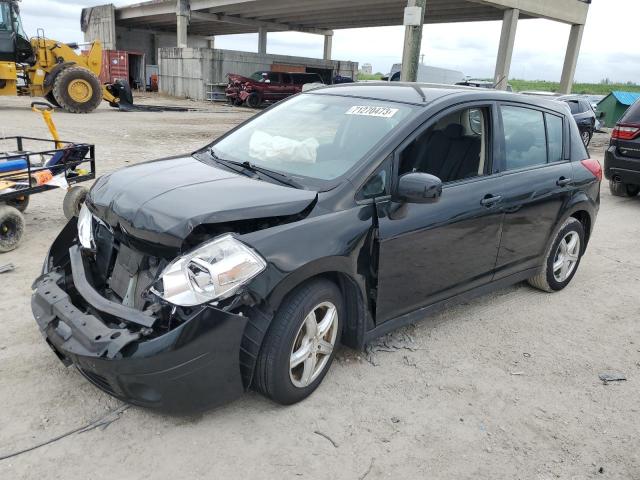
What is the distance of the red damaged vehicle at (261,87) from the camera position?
89.0 ft

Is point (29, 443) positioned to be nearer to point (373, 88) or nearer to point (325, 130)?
point (325, 130)

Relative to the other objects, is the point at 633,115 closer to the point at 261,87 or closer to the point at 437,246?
the point at 437,246

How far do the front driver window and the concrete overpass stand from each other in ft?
43.6

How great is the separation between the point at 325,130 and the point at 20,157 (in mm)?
3732

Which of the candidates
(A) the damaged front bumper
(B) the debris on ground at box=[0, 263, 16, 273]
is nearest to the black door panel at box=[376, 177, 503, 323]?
(A) the damaged front bumper

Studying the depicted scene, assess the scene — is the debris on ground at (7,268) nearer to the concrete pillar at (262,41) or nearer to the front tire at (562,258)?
the front tire at (562,258)

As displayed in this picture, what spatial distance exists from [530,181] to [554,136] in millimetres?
721

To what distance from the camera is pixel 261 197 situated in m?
2.78

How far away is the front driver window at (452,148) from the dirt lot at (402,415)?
1.21 meters

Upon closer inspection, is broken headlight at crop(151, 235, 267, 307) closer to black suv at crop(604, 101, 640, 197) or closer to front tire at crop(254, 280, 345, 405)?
front tire at crop(254, 280, 345, 405)

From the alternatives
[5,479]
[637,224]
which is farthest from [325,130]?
[637,224]

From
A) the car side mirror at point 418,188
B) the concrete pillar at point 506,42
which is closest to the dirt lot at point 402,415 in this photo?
the car side mirror at point 418,188

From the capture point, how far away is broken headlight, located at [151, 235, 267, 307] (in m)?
2.44

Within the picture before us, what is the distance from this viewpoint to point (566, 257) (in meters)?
4.80
